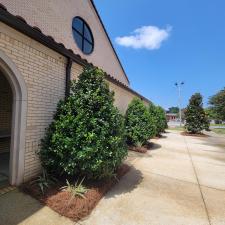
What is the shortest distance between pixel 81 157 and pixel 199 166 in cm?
478

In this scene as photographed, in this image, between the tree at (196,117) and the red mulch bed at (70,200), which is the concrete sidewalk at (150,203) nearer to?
the red mulch bed at (70,200)

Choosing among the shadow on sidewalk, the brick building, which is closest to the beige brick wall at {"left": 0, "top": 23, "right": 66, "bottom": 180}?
the brick building

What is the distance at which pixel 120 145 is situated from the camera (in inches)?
165

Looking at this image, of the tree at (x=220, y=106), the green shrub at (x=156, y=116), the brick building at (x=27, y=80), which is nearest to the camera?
the brick building at (x=27, y=80)

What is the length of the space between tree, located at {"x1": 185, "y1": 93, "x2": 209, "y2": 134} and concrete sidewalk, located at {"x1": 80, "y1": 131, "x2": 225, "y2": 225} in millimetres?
12732

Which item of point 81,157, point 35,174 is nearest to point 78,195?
point 81,157

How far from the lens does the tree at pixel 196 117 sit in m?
18.0

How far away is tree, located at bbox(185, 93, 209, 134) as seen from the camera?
707 inches

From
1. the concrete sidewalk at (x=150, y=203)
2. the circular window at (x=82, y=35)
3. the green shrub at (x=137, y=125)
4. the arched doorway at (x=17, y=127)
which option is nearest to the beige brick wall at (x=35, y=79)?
the arched doorway at (x=17, y=127)

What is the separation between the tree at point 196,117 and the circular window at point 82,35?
1299 centimetres

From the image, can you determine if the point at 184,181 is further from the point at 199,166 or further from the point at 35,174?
the point at 35,174

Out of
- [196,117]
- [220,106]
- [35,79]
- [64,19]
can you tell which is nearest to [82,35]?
[64,19]

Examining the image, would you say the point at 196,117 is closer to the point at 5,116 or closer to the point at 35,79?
the point at 5,116

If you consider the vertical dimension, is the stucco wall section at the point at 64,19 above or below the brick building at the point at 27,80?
above
